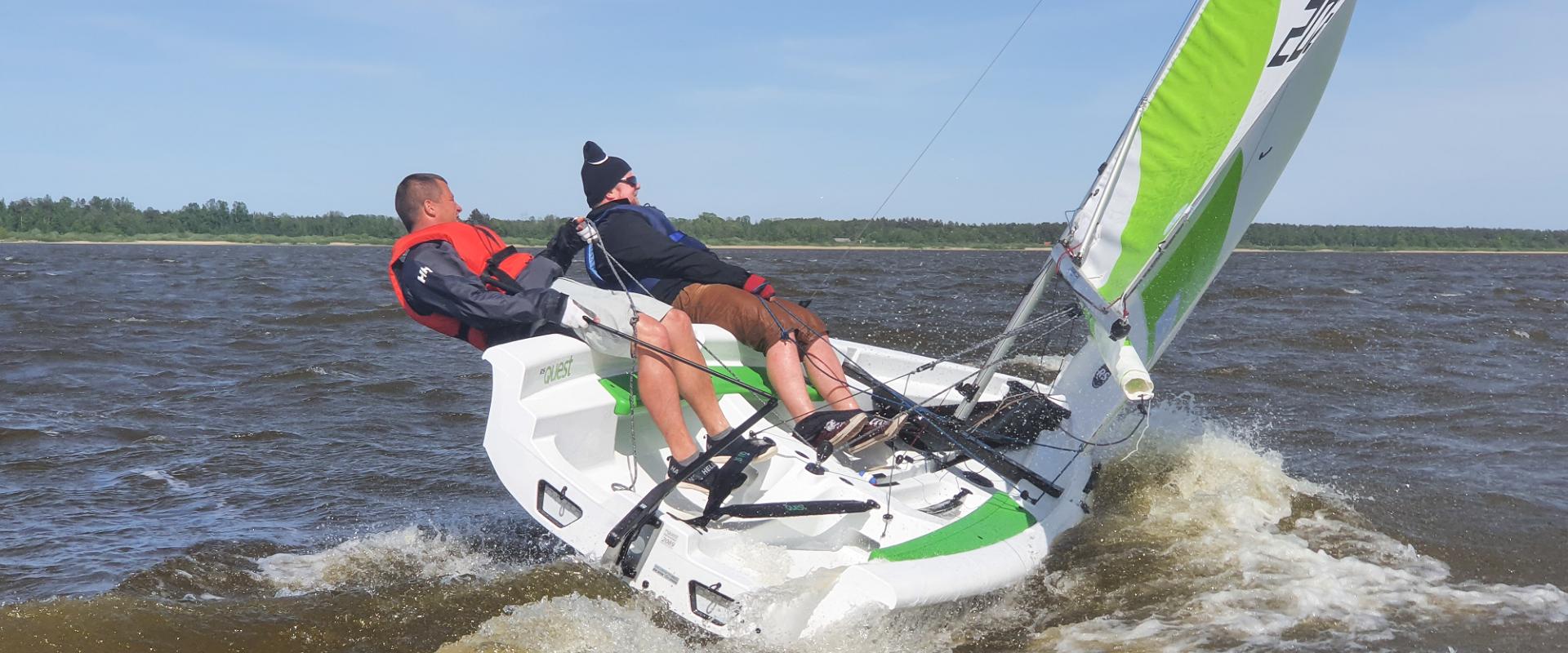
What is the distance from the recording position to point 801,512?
423cm

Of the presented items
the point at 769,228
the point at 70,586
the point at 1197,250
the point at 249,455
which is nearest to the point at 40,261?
the point at 249,455

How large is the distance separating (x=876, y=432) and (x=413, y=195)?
2039 millimetres

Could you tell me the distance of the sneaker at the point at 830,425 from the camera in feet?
15.4

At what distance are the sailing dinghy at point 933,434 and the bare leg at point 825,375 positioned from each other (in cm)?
23

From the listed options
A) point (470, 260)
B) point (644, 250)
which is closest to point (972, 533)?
point (644, 250)

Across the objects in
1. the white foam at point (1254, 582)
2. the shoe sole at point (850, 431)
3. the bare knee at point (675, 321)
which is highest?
the bare knee at point (675, 321)

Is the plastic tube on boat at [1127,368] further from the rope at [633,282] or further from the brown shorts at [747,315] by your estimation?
the rope at [633,282]

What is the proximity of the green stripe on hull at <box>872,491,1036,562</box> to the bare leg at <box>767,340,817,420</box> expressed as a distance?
76 cm

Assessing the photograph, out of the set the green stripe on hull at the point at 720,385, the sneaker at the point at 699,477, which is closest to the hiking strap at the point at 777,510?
the sneaker at the point at 699,477

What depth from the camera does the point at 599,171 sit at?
5.04m

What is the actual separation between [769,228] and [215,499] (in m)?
69.8

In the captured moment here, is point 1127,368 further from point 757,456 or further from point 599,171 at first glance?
point 599,171

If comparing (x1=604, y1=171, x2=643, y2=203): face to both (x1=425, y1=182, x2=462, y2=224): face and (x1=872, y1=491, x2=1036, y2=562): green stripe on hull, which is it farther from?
(x1=872, y1=491, x2=1036, y2=562): green stripe on hull

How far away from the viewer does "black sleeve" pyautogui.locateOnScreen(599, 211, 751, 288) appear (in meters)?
4.95
